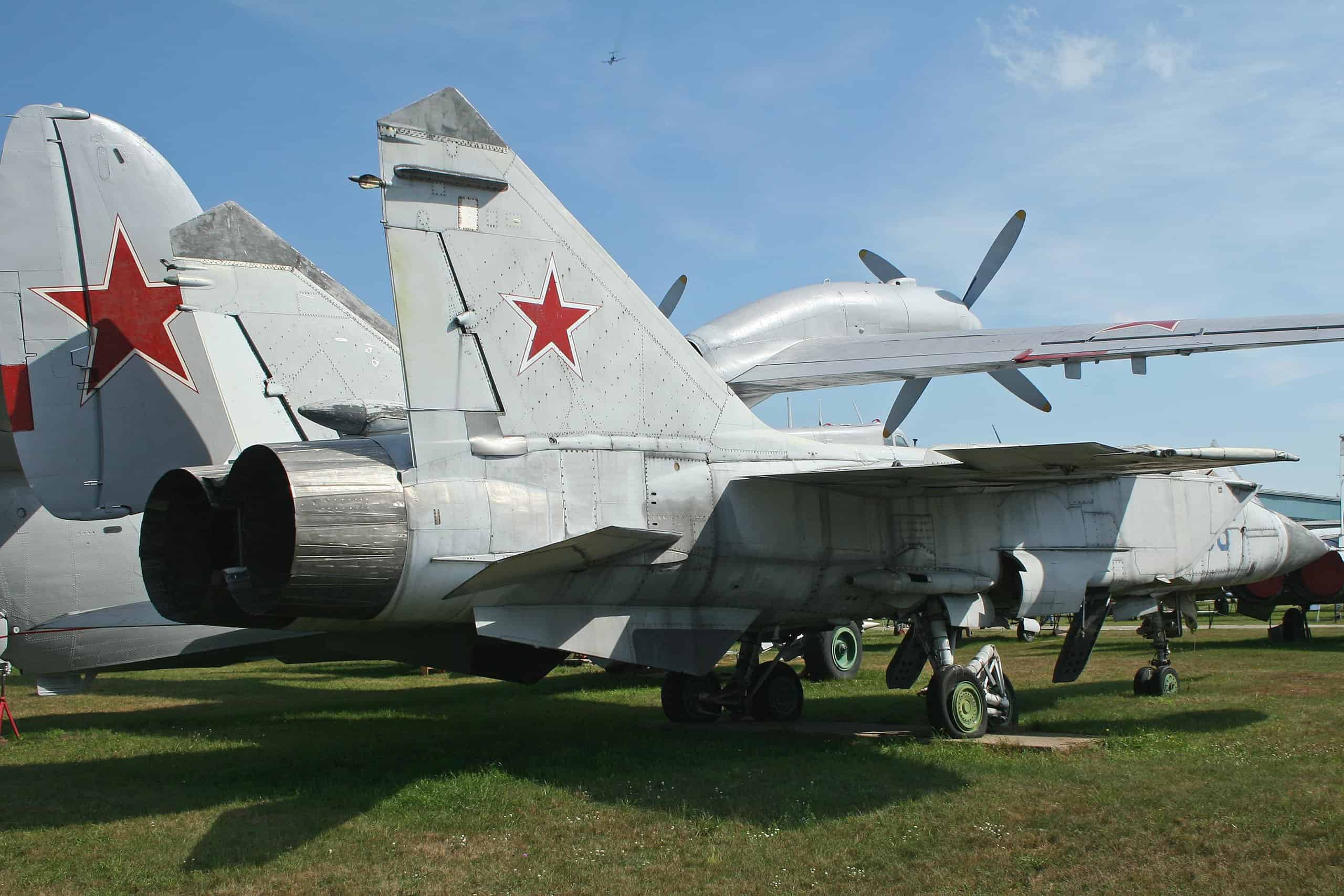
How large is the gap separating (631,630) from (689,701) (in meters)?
3.87

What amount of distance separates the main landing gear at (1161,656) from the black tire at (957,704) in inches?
165

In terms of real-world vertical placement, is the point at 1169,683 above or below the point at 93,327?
below

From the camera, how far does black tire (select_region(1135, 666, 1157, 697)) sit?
12.3m

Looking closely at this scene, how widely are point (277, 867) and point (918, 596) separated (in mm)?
5884

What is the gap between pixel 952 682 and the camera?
9047mm

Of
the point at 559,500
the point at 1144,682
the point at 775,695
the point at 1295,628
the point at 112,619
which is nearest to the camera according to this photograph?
the point at 559,500

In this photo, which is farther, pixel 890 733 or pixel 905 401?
pixel 905 401

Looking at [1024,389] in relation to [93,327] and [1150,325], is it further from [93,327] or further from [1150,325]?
[93,327]

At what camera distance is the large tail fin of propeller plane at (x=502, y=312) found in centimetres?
655

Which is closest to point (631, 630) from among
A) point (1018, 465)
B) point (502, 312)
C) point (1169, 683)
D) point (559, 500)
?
point (559, 500)

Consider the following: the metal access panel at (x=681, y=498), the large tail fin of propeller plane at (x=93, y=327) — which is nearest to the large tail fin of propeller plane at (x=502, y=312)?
the metal access panel at (x=681, y=498)

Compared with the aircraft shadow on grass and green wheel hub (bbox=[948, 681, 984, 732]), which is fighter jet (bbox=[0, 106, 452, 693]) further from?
green wheel hub (bbox=[948, 681, 984, 732])

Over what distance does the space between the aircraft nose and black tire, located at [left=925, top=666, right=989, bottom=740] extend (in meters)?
5.88

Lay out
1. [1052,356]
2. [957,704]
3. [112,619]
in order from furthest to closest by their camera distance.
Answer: [112,619], [957,704], [1052,356]
